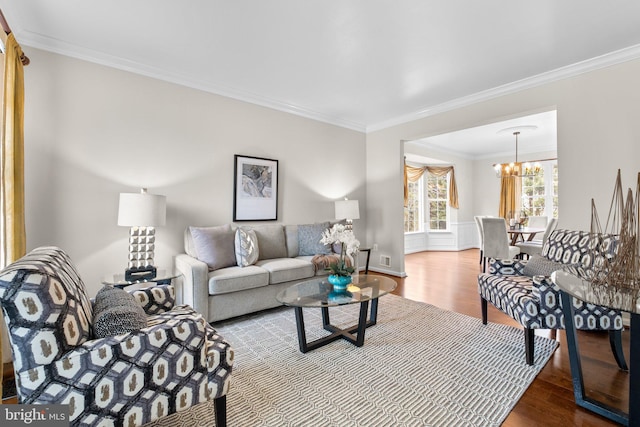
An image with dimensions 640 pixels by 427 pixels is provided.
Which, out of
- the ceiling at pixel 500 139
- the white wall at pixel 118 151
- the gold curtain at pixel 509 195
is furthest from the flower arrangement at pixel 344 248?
the gold curtain at pixel 509 195

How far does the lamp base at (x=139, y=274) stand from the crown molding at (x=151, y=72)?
80.0 inches

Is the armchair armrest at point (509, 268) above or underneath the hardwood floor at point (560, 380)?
above

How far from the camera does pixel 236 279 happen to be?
2850 mm

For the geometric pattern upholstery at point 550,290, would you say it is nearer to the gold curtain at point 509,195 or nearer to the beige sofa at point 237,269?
the beige sofa at point 237,269

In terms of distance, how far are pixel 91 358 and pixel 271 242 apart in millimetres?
2621

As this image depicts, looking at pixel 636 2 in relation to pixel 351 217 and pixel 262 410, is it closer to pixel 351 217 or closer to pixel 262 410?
pixel 351 217

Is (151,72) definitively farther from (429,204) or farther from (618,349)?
(429,204)

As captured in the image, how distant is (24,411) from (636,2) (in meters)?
4.24

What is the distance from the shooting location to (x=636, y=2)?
7.04 feet

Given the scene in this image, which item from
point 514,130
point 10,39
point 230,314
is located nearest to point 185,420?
point 230,314

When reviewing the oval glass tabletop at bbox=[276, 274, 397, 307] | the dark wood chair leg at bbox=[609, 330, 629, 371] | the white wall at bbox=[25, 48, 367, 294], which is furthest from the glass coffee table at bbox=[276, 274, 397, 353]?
the white wall at bbox=[25, 48, 367, 294]

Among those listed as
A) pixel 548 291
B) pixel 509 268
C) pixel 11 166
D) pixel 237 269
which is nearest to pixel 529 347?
pixel 548 291

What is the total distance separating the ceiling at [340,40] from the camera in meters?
2.21

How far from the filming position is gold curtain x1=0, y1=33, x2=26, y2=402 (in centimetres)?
207
